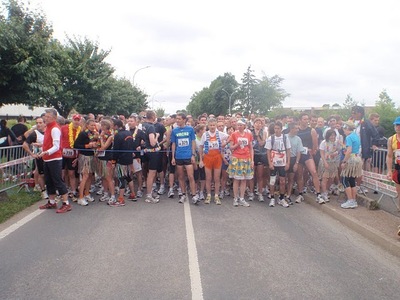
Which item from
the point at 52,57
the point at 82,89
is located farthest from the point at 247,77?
the point at 52,57

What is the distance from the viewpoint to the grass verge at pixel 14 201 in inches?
276

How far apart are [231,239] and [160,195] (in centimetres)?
377

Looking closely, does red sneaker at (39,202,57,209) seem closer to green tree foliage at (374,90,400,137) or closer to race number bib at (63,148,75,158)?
race number bib at (63,148,75,158)

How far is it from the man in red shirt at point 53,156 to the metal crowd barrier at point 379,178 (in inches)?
255

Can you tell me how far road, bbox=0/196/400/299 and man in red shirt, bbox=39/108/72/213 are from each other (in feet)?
1.69

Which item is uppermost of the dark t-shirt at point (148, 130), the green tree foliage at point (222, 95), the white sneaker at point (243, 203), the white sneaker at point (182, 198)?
the green tree foliage at point (222, 95)

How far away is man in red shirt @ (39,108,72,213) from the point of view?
7.09m

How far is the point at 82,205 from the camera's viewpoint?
794cm

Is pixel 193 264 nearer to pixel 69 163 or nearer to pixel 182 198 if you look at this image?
pixel 182 198

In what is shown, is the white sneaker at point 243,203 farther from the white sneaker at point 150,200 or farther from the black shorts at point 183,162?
the white sneaker at point 150,200

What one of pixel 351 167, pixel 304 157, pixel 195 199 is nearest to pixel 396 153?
pixel 351 167

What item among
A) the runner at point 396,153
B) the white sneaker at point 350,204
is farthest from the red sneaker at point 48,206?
the runner at point 396,153

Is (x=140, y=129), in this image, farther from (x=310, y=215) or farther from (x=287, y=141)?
(x=310, y=215)

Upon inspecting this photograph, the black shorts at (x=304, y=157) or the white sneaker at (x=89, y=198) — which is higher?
the black shorts at (x=304, y=157)
